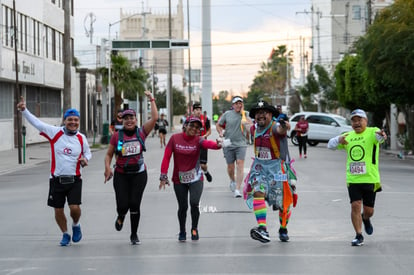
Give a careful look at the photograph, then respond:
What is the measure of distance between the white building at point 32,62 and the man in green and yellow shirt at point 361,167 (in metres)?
30.1

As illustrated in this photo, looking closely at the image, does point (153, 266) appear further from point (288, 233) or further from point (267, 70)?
point (267, 70)

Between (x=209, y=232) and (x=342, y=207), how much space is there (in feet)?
12.7

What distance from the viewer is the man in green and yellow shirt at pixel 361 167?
402 inches

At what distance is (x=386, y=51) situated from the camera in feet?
99.8

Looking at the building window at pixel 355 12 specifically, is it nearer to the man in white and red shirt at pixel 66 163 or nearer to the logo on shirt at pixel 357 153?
the logo on shirt at pixel 357 153

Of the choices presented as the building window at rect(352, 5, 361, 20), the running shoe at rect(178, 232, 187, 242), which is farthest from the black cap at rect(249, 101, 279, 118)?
the building window at rect(352, 5, 361, 20)

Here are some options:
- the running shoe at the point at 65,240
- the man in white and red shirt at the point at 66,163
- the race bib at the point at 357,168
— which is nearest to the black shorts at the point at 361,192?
the race bib at the point at 357,168

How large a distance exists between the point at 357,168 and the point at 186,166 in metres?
2.19

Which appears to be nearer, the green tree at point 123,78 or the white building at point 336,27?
the green tree at point 123,78

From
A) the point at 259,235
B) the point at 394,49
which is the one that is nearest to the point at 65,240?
the point at 259,235

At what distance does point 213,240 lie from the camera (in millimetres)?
10844

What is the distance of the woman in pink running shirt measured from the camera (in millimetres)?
10617

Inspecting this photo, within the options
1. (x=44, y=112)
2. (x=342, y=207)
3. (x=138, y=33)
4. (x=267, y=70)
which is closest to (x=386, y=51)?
(x=342, y=207)

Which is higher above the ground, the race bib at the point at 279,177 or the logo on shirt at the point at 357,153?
the logo on shirt at the point at 357,153
